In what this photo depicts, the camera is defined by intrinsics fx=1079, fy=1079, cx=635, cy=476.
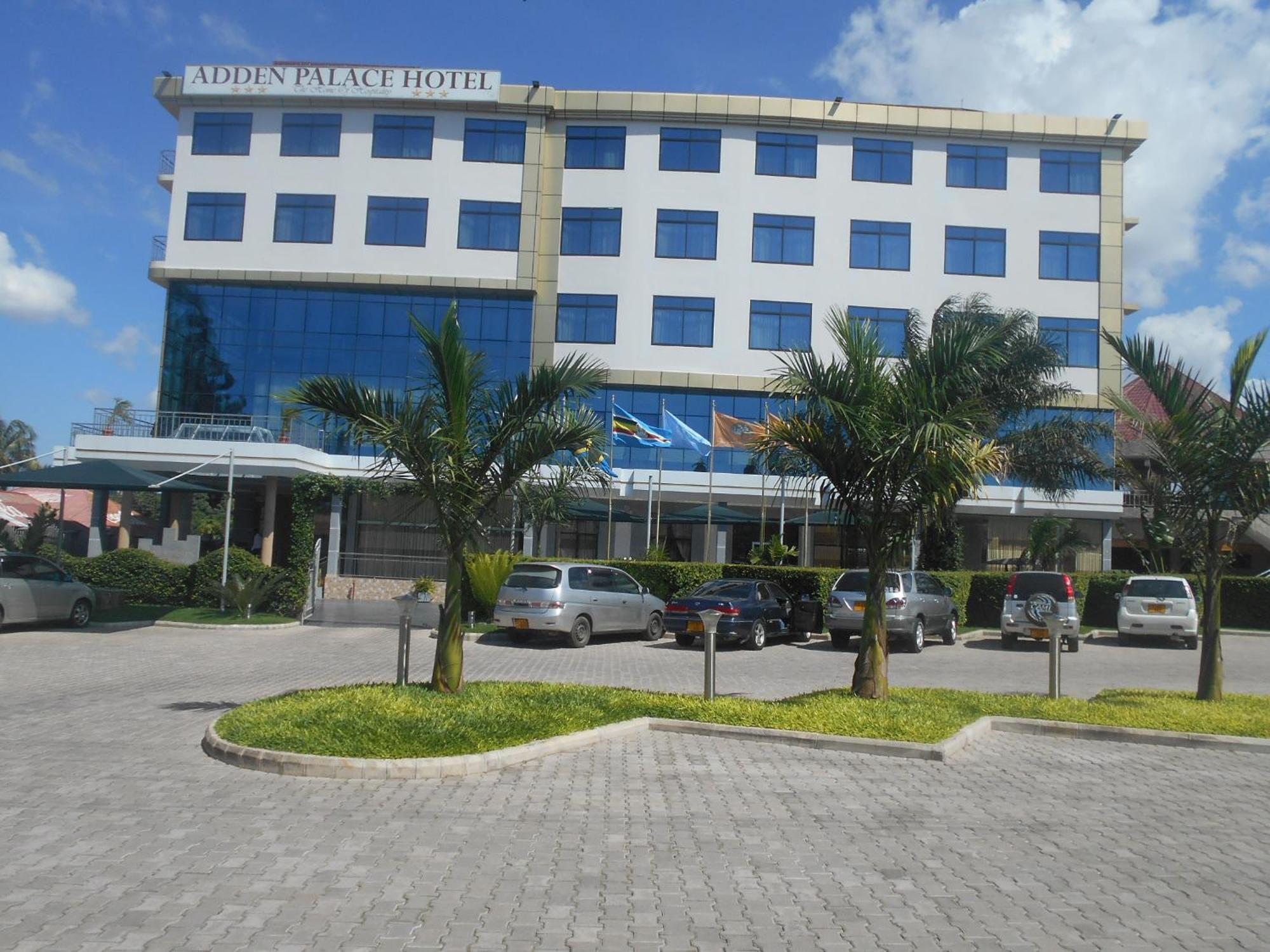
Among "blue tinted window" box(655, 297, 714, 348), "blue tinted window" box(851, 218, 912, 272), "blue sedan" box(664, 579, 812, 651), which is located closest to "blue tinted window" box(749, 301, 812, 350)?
"blue tinted window" box(655, 297, 714, 348)

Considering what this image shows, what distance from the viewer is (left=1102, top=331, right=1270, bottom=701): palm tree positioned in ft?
43.9

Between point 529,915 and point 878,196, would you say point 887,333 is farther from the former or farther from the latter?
point 529,915

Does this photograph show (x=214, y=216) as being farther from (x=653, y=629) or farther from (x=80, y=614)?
(x=653, y=629)

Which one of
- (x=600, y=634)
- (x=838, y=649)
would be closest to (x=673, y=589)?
(x=600, y=634)

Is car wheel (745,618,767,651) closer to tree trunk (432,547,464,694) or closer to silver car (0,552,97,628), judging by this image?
tree trunk (432,547,464,694)

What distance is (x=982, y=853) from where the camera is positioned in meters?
6.96

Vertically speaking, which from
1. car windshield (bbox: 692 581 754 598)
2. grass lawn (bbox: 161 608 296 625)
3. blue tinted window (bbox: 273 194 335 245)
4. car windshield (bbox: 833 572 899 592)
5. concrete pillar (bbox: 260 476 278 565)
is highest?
blue tinted window (bbox: 273 194 335 245)

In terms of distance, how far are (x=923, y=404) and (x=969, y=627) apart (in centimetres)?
1849

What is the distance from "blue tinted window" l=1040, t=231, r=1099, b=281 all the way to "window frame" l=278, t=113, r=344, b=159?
25695 millimetres

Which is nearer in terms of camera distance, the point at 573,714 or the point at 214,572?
the point at 573,714

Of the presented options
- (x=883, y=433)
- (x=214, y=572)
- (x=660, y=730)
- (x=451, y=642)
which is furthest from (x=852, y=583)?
(x=214, y=572)

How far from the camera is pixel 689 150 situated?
39.0m

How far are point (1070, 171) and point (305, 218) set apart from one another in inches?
1097

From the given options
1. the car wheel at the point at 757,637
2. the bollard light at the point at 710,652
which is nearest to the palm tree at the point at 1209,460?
the bollard light at the point at 710,652
